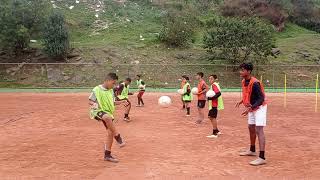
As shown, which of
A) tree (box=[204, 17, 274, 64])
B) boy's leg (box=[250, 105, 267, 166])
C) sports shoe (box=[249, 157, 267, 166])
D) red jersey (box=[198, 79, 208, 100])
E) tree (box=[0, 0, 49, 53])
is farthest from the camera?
tree (box=[0, 0, 49, 53])

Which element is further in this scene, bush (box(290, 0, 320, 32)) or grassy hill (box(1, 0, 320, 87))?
bush (box(290, 0, 320, 32))

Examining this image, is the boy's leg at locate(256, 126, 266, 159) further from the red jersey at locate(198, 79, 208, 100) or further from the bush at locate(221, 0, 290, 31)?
the bush at locate(221, 0, 290, 31)

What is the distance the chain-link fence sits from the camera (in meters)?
35.9

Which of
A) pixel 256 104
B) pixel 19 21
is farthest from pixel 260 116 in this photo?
pixel 19 21

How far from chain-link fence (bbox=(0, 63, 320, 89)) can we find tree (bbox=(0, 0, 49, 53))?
2193 mm

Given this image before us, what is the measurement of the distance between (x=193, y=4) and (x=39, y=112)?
125 feet

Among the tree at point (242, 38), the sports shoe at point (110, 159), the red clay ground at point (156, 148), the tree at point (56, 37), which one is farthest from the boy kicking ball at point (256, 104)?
the tree at point (56, 37)

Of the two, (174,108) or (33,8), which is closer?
(174,108)

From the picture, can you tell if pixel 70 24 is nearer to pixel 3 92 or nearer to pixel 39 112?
pixel 3 92

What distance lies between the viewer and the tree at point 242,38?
Answer: 3734cm

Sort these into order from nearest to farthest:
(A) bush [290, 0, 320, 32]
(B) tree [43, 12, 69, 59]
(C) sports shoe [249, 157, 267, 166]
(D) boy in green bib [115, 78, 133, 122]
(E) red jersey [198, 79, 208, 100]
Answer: (C) sports shoe [249, 157, 267, 166] < (E) red jersey [198, 79, 208, 100] < (D) boy in green bib [115, 78, 133, 122] < (B) tree [43, 12, 69, 59] < (A) bush [290, 0, 320, 32]

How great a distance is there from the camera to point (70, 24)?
46.4 metres

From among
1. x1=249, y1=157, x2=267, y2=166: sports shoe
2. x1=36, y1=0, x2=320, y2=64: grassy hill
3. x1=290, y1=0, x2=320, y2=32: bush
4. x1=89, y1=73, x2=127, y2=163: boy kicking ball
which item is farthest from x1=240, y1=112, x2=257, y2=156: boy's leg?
x1=290, y1=0, x2=320, y2=32: bush

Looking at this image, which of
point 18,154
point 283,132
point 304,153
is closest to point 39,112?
point 18,154
